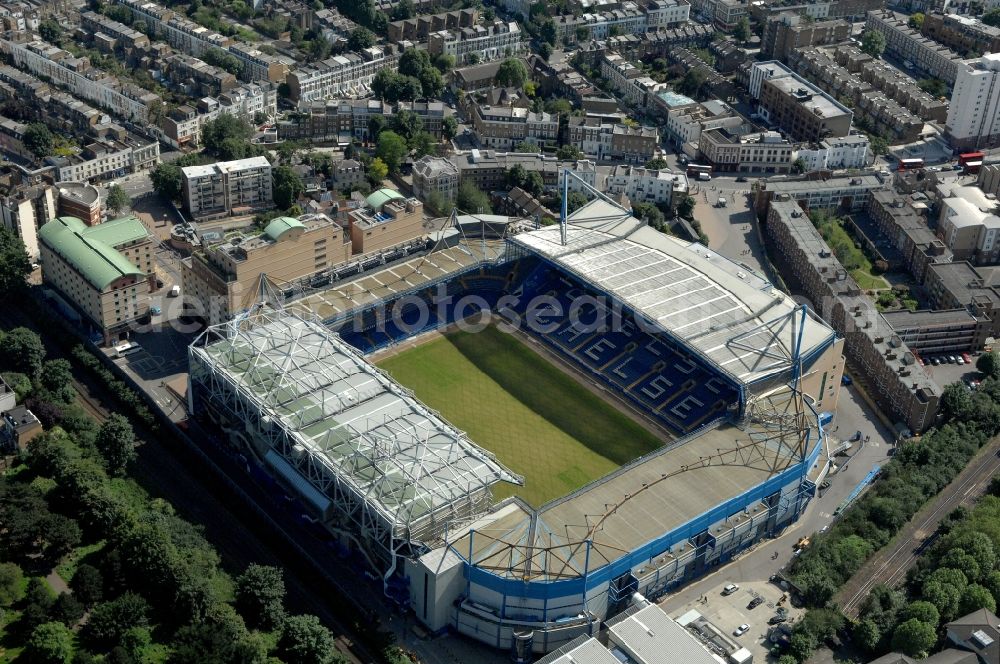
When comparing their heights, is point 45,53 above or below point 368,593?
above

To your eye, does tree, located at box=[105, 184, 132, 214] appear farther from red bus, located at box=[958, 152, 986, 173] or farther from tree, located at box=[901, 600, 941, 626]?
red bus, located at box=[958, 152, 986, 173]

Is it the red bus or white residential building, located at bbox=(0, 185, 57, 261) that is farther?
the red bus

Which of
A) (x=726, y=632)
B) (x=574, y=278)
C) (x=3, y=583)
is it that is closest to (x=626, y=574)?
(x=726, y=632)

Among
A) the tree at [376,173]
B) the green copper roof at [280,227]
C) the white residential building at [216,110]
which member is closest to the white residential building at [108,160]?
the white residential building at [216,110]

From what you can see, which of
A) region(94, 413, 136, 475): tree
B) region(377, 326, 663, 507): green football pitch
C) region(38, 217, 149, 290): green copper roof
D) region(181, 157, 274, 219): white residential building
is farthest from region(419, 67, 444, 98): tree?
region(94, 413, 136, 475): tree

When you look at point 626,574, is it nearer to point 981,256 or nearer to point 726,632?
point 726,632

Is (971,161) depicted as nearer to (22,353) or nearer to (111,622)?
(22,353)

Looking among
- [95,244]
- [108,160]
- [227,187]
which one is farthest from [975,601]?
Answer: [108,160]

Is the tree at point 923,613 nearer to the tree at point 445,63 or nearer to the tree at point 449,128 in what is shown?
the tree at point 449,128
